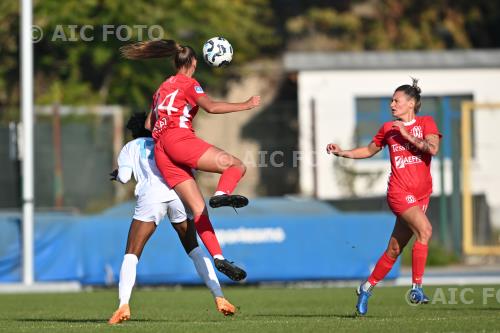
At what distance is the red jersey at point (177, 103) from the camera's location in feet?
33.1

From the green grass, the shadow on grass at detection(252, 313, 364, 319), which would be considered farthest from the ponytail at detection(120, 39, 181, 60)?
the shadow on grass at detection(252, 313, 364, 319)

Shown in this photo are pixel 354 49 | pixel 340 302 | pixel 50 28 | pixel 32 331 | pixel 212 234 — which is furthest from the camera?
pixel 354 49

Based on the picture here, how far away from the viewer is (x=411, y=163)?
1048 cm

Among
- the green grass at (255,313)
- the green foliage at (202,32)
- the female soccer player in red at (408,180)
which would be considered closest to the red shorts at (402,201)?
the female soccer player in red at (408,180)

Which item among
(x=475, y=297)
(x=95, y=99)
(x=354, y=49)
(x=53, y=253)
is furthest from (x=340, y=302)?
(x=354, y=49)

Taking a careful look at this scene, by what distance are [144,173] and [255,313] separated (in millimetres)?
2219

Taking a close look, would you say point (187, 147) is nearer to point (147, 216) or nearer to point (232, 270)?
point (147, 216)

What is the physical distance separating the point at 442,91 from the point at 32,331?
20.3 metres

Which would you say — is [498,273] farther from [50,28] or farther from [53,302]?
[50,28]

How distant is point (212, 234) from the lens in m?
10.2

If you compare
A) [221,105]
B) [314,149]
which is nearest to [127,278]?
[221,105]

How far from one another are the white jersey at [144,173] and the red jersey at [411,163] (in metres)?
1.95

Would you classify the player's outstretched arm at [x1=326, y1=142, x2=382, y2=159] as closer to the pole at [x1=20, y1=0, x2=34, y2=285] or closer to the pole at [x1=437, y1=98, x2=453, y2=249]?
the pole at [x1=20, y1=0, x2=34, y2=285]

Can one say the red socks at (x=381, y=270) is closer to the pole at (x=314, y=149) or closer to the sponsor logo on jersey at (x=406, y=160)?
the sponsor logo on jersey at (x=406, y=160)
